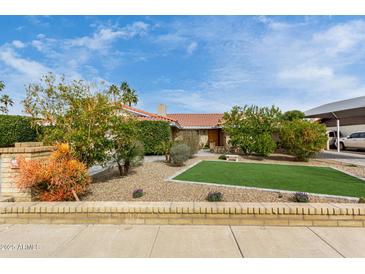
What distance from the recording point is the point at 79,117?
558cm

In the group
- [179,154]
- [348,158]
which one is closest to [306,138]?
[348,158]

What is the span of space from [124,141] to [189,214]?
3.58 m

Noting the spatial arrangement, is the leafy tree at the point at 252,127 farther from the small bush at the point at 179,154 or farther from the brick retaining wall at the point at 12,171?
the brick retaining wall at the point at 12,171

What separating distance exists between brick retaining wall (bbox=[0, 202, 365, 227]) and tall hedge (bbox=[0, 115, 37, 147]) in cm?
1323

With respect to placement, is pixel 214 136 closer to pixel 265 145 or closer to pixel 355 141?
pixel 265 145

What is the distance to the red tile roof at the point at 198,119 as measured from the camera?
23.0m

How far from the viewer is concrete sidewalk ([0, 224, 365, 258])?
2682 millimetres

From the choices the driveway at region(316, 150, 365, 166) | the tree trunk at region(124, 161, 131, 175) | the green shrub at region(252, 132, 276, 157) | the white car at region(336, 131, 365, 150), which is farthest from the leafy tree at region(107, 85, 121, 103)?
the white car at region(336, 131, 365, 150)

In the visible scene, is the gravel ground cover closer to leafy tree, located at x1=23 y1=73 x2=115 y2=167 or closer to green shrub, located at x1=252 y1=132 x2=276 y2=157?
leafy tree, located at x1=23 y1=73 x2=115 y2=167

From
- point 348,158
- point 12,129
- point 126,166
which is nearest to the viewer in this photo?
point 126,166

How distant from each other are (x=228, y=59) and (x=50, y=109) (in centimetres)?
847

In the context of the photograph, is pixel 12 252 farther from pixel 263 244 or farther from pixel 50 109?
pixel 50 109

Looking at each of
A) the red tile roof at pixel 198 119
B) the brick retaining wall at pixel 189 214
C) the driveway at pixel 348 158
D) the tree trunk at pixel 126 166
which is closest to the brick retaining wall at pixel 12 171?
the brick retaining wall at pixel 189 214

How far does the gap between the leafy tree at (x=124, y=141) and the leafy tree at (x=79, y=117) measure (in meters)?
0.26
